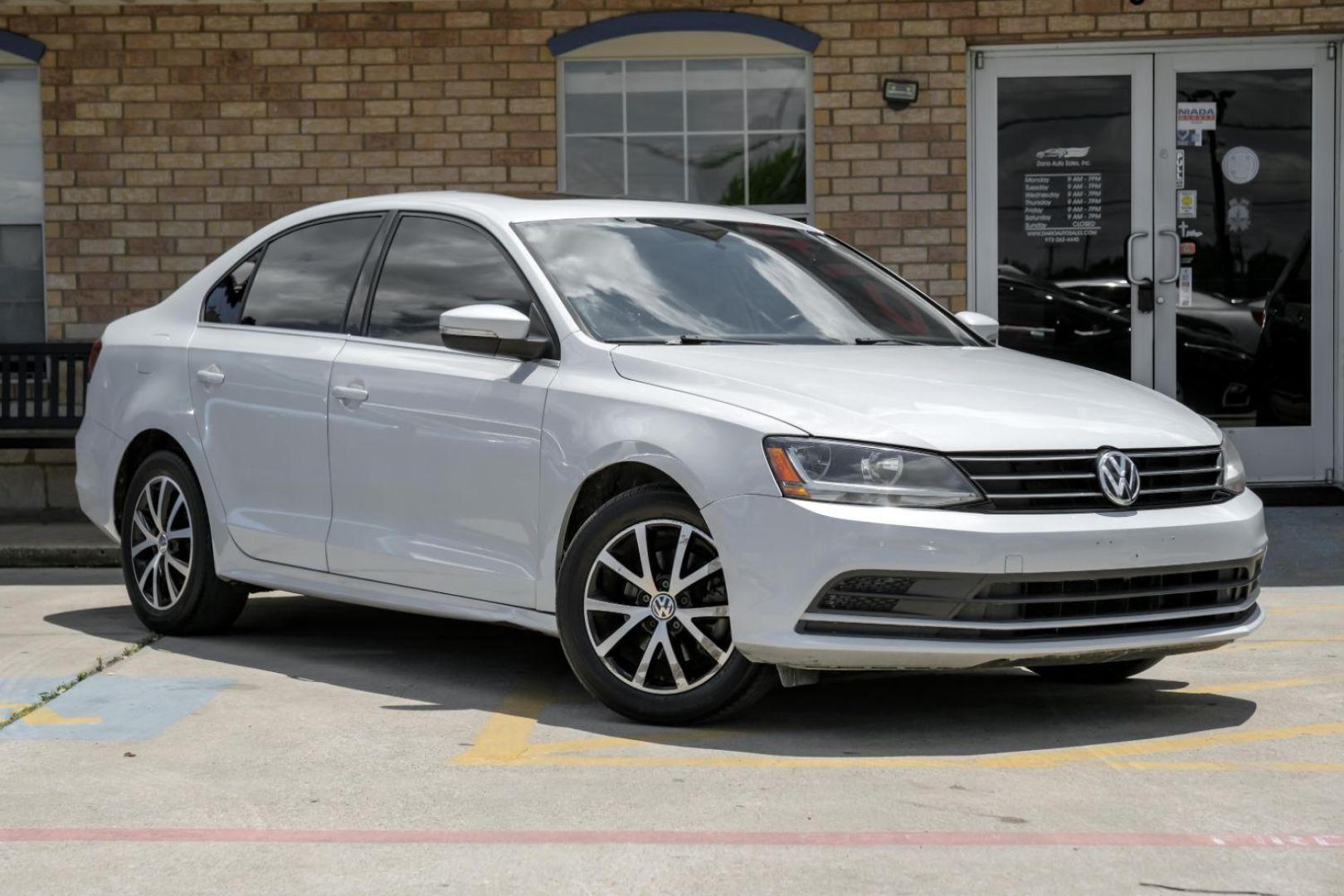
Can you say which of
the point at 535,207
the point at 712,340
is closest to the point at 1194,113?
the point at 535,207

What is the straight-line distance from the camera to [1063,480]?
573 centimetres

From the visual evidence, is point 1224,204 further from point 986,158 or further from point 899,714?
point 899,714

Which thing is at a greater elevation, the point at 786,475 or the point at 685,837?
the point at 786,475

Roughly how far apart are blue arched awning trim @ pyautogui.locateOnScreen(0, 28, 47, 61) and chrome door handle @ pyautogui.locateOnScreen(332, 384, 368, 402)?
694cm

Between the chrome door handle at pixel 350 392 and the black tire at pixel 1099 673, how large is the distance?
7.97 ft

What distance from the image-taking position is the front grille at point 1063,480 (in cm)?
564

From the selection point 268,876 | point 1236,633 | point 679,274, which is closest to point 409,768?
point 268,876

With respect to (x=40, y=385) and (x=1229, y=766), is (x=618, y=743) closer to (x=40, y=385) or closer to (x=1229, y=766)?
(x=1229, y=766)

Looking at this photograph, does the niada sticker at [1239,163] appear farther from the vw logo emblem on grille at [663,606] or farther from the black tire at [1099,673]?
the vw logo emblem on grille at [663,606]

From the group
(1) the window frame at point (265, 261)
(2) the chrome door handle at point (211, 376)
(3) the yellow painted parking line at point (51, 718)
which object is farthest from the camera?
(2) the chrome door handle at point (211, 376)

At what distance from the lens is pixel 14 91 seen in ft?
43.5

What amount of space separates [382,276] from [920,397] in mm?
2270

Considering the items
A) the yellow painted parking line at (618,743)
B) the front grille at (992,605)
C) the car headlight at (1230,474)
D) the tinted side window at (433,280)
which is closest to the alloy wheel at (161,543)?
the tinted side window at (433,280)

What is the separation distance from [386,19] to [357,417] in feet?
21.1
